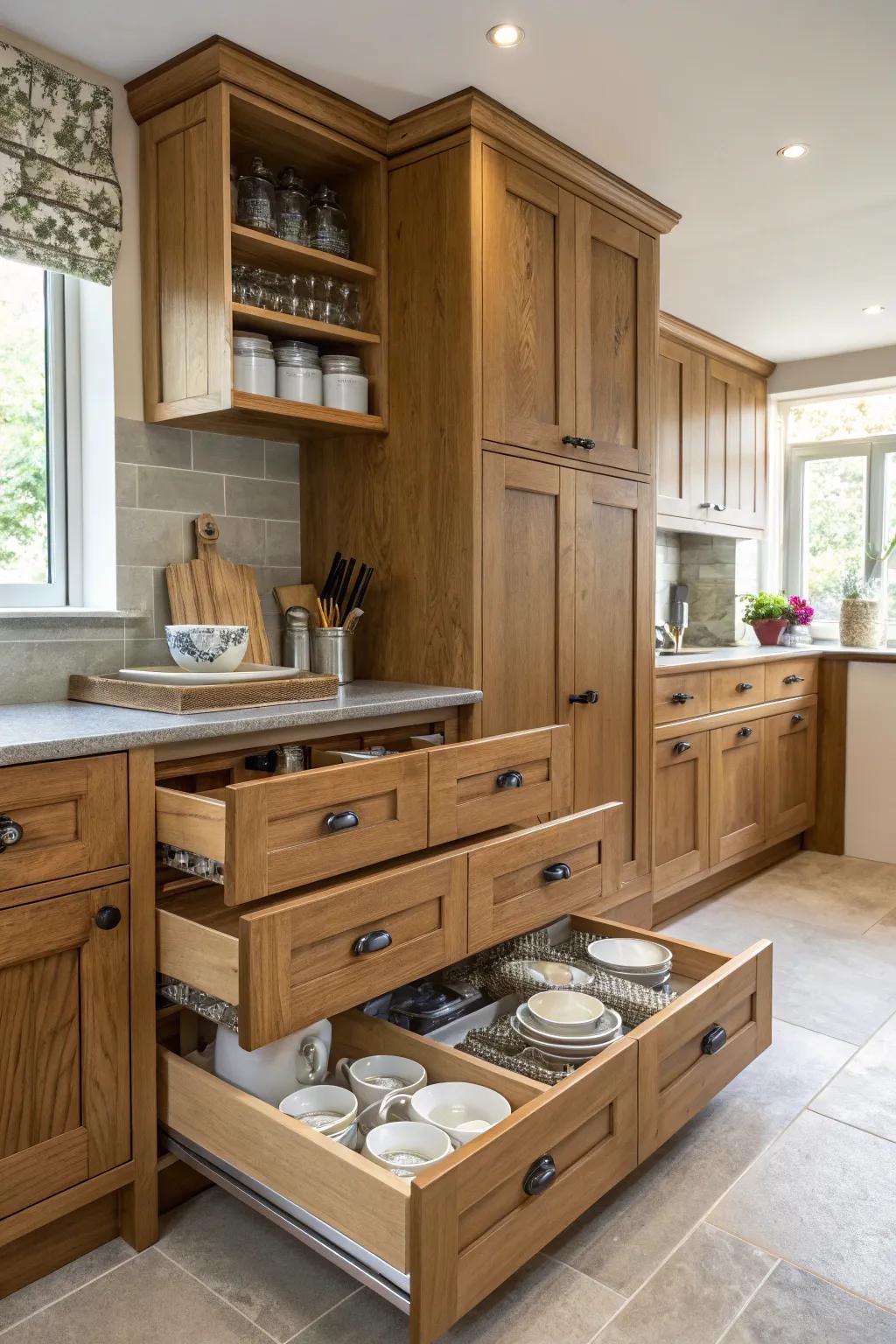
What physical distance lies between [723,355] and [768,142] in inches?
70.4

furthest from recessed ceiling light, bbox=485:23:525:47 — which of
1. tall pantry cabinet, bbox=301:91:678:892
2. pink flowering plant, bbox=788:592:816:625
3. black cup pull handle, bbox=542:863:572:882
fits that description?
pink flowering plant, bbox=788:592:816:625

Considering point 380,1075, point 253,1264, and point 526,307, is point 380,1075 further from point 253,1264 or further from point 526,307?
point 526,307

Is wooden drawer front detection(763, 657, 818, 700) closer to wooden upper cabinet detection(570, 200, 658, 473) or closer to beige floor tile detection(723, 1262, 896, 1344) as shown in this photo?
wooden upper cabinet detection(570, 200, 658, 473)

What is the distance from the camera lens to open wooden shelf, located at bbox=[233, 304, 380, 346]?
2.05 metres

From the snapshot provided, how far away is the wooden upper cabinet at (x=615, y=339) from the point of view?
2570 mm

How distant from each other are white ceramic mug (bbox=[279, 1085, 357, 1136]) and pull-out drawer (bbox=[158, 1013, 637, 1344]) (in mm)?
117

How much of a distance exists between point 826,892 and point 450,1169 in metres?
2.79

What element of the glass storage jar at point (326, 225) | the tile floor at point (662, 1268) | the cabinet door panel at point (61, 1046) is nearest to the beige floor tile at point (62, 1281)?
the tile floor at point (662, 1268)

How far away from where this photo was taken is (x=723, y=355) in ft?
13.6

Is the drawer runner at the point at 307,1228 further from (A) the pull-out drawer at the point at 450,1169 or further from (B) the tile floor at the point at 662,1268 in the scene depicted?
(B) the tile floor at the point at 662,1268

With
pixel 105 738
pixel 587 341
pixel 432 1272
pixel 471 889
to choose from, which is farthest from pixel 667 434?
pixel 432 1272

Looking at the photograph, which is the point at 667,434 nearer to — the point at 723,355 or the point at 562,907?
the point at 723,355

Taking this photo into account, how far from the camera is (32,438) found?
2160 mm

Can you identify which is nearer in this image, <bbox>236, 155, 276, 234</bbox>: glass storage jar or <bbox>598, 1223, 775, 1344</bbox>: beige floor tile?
<bbox>598, 1223, 775, 1344</bbox>: beige floor tile
